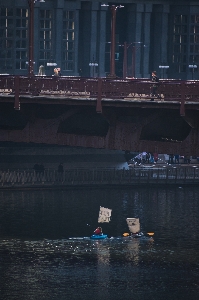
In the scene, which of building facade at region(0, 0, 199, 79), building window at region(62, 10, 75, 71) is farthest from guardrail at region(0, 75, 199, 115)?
building window at region(62, 10, 75, 71)

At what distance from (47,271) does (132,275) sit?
21.2ft

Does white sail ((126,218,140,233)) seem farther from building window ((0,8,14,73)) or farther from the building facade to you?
building window ((0,8,14,73))

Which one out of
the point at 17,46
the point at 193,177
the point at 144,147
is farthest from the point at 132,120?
the point at 17,46

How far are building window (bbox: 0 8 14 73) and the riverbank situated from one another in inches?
2257

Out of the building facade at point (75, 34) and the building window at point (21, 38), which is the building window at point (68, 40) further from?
the building window at point (21, 38)

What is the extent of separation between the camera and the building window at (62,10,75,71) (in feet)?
625

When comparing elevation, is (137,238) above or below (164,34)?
below

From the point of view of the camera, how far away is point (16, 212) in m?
107

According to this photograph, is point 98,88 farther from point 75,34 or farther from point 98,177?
point 75,34

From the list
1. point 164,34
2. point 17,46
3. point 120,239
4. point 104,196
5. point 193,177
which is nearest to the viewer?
point 120,239

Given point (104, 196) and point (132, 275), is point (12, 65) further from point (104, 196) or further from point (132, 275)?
point (132, 275)

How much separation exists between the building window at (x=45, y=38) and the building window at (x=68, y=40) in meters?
2.96

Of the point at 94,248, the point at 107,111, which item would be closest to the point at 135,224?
the point at 94,248

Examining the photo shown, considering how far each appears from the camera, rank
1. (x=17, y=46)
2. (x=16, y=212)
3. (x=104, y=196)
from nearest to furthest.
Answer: (x=16, y=212) < (x=104, y=196) < (x=17, y=46)
